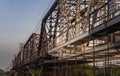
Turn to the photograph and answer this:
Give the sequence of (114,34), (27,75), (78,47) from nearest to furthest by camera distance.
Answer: (114,34), (78,47), (27,75)

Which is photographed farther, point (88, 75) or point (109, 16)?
point (88, 75)

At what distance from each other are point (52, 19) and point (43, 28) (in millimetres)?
4672

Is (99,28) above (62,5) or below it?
below

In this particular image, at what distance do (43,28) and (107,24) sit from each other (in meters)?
31.8

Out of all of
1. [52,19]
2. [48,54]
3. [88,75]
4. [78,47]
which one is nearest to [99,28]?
[78,47]

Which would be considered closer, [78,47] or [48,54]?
[78,47]

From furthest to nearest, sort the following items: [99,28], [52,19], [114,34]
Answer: [52,19]
[114,34]
[99,28]

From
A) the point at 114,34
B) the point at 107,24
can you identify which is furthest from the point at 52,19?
the point at 107,24

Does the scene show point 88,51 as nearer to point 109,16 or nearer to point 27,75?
point 109,16

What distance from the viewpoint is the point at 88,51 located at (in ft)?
71.4

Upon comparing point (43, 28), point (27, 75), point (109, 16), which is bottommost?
point (27, 75)

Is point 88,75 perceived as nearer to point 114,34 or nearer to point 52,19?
point 52,19

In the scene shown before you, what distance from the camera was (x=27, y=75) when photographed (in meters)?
66.8

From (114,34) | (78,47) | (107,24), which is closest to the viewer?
(107,24)
